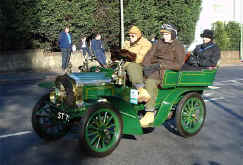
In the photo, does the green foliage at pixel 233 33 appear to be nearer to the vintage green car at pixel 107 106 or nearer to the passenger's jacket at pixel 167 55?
the vintage green car at pixel 107 106

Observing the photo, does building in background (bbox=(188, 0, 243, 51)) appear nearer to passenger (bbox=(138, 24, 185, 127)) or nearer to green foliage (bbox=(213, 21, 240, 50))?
green foliage (bbox=(213, 21, 240, 50))

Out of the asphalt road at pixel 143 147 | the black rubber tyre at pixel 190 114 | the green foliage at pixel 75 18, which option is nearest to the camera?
the asphalt road at pixel 143 147

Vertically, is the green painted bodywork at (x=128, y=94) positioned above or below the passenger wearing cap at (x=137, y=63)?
below

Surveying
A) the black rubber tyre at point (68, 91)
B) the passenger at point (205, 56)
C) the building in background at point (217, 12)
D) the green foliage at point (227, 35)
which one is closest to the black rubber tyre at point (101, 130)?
the black rubber tyre at point (68, 91)

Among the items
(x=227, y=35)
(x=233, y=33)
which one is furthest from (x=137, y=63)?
(x=233, y=33)

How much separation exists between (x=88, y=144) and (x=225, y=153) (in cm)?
212

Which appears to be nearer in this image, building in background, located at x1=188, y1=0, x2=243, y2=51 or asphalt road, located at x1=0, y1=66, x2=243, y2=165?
asphalt road, located at x1=0, y1=66, x2=243, y2=165

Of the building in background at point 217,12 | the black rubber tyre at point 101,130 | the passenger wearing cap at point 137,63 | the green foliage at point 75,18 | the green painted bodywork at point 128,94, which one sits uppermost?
Answer: the building in background at point 217,12

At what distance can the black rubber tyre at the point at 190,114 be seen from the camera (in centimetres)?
550

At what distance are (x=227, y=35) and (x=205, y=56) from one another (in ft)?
86.7

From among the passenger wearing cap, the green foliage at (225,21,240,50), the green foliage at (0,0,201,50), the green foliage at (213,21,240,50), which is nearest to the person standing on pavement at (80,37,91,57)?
the green foliage at (0,0,201,50)

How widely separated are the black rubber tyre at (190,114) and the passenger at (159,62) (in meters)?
0.55

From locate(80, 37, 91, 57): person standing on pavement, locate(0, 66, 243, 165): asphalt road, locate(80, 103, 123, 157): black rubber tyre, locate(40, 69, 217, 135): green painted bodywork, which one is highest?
locate(80, 37, 91, 57): person standing on pavement

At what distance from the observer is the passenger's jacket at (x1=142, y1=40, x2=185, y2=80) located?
5.52 metres
